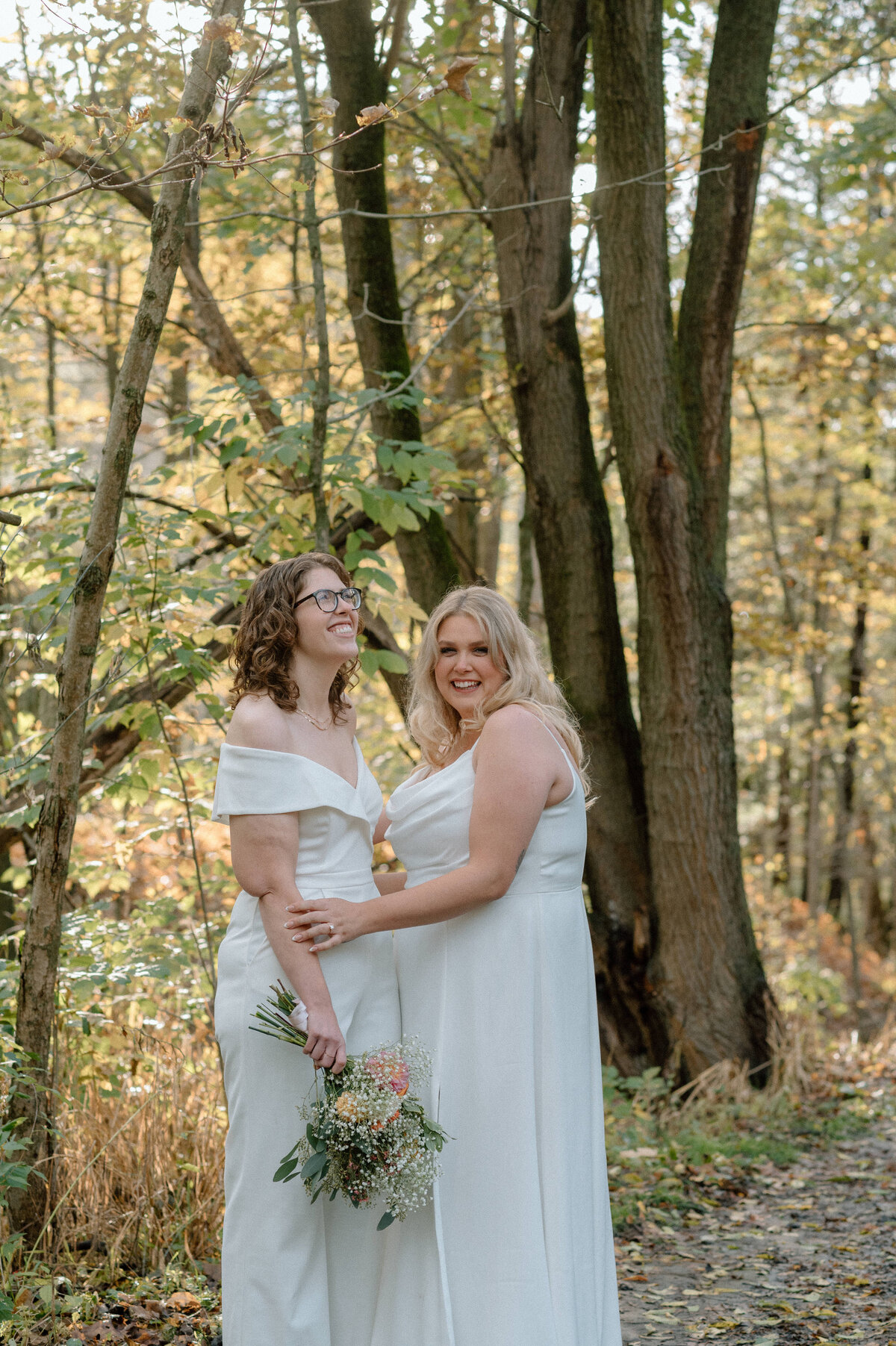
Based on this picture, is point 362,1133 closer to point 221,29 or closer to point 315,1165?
point 315,1165

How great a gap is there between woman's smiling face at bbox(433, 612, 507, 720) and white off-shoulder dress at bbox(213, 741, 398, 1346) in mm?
420

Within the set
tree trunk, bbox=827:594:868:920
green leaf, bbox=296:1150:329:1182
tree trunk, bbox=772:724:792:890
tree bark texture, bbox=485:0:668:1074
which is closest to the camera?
green leaf, bbox=296:1150:329:1182

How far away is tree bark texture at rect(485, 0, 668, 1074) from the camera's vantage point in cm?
611

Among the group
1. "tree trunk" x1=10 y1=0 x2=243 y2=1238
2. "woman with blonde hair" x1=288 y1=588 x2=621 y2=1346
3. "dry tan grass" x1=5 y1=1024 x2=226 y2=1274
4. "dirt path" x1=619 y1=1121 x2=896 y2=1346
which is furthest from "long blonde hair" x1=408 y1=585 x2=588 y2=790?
"dirt path" x1=619 y1=1121 x2=896 y2=1346

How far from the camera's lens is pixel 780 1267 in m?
4.09

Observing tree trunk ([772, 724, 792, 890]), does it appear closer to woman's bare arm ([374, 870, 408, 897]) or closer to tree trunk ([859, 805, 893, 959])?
tree trunk ([859, 805, 893, 959])

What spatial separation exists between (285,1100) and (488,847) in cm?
74

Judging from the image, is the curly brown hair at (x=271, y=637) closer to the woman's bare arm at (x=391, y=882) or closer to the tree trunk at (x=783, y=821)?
the woman's bare arm at (x=391, y=882)

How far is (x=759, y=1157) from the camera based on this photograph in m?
5.28

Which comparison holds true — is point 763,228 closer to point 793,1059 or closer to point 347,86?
point 347,86

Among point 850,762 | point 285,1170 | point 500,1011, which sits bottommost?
point 285,1170

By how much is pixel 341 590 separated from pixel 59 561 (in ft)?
5.50

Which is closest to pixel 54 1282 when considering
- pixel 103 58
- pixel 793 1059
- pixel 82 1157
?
pixel 82 1157

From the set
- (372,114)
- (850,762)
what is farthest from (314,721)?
(850,762)
